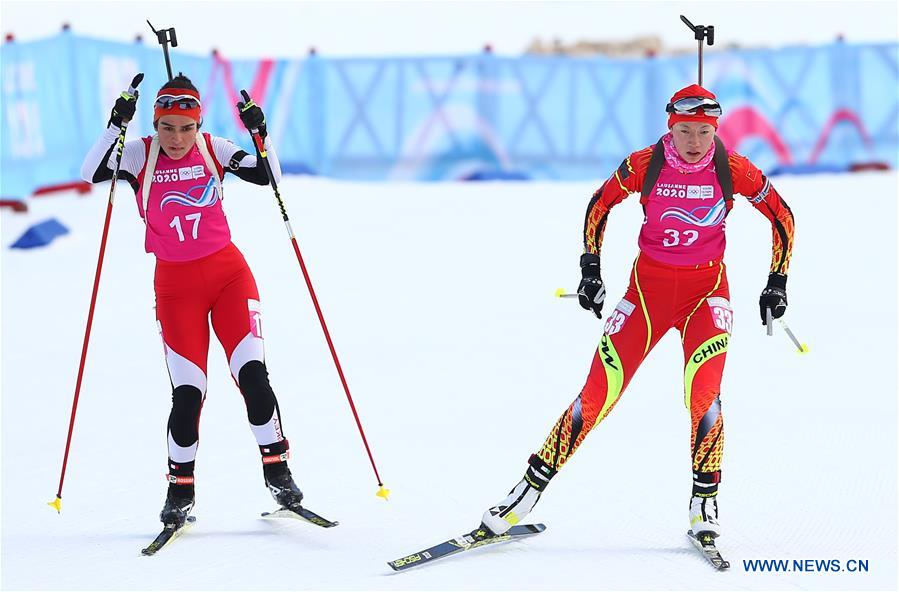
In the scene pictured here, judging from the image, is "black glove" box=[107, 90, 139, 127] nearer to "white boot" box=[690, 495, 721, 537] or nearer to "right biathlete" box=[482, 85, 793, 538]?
"right biathlete" box=[482, 85, 793, 538]

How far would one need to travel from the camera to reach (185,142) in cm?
517

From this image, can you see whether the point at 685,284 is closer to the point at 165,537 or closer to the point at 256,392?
the point at 256,392

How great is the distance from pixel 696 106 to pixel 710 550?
187cm

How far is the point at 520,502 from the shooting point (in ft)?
16.9

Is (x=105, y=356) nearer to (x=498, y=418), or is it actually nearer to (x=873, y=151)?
(x=498, y=418)

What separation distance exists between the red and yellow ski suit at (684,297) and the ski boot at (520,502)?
0.06m

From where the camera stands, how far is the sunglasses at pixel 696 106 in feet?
15.9

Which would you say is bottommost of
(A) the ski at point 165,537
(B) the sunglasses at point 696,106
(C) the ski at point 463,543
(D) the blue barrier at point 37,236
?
(D) the blue barrier at point 37,236

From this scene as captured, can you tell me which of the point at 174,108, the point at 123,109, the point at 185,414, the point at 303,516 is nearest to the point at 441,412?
the point at 303,516

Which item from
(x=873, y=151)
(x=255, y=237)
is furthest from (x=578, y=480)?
(x=873, y=151)

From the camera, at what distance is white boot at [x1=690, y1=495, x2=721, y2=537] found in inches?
197

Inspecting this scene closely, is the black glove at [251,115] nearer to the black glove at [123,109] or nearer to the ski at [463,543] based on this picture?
the black glove at [123,109]

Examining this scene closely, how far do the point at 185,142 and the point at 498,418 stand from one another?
3.00 meters

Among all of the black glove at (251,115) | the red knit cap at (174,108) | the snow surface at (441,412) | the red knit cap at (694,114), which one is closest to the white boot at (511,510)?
the snow surface at (441,412)
